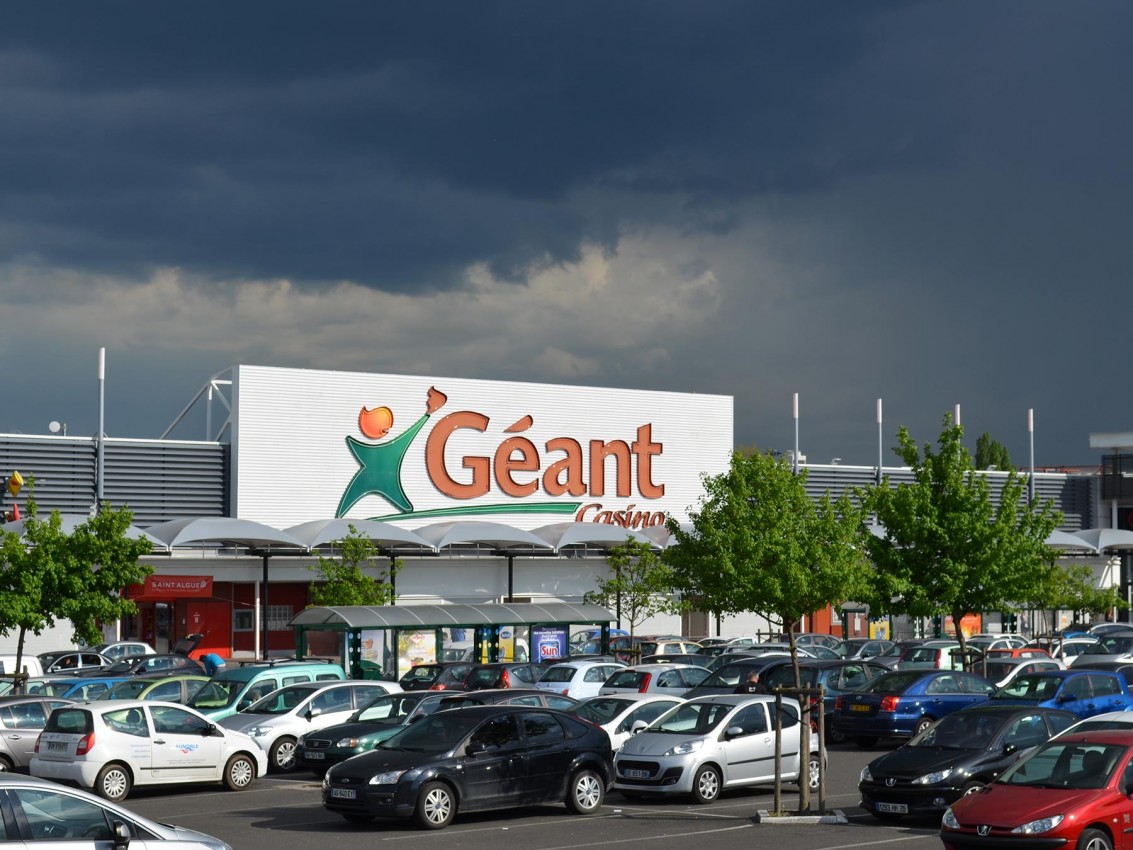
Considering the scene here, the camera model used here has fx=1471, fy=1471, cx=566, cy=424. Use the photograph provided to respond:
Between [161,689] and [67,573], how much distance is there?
1046cm

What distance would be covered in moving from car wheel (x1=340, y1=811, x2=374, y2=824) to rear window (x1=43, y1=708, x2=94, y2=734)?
165 inches

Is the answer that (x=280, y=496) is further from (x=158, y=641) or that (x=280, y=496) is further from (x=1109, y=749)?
(x=1109, y=749)

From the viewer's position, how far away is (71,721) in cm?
2022

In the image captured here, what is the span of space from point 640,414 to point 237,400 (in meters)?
18.7

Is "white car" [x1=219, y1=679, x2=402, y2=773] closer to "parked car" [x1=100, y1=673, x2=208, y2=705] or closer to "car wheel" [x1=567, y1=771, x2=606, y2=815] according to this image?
"parked car" [x1=100, y1=673, x2=208, y2=705]

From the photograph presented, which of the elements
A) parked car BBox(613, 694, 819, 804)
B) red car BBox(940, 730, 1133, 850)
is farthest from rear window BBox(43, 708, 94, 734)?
red car BBox(940, 730, 1133, 850)

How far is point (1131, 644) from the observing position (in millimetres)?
41406

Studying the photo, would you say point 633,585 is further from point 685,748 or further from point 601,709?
point 685,748

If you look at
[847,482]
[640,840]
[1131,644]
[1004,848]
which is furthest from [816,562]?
[847,482]

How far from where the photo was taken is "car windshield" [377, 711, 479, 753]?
17.9 m

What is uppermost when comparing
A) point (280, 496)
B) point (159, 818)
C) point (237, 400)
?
point (237, 400)

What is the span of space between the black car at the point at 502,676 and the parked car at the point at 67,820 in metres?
19.3

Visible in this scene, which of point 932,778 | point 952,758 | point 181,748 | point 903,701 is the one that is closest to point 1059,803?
point 932,778

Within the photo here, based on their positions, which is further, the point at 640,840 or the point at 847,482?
the point at 847,482
